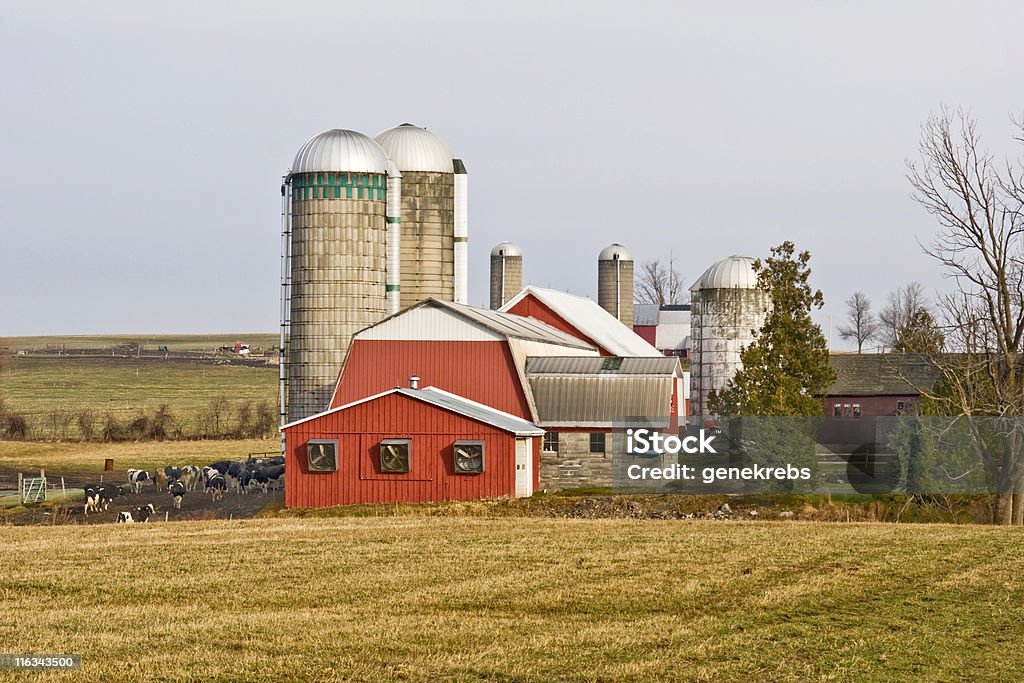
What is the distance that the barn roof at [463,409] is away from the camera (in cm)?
3953

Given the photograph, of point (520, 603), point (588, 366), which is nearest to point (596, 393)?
point (588, 366)

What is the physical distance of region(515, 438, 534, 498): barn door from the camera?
40.0 m

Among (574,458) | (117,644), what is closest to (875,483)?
(574,458)

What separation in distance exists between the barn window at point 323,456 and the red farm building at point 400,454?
0.03 metres

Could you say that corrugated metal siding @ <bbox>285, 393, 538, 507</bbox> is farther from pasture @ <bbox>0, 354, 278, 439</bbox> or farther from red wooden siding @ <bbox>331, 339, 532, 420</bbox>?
pasture @ <bbox>0, 354, 278, 439</bbox>

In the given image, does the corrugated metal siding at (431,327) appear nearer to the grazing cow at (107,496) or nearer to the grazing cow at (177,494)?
the grazing cow at (177,494)

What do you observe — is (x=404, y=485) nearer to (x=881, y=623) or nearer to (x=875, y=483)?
(x=875, y=483)

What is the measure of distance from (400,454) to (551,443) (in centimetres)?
629

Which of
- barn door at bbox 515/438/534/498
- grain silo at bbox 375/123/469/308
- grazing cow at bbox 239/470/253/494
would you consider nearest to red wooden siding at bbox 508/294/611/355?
grain silo at bbox 375/123/469/308

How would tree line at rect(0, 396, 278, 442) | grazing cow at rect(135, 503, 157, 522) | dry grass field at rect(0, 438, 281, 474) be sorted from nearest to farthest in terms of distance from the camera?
grazing cow at rect(135, 503, 157, 522) < dry grass field at rect(0, 438, 281, 474) < tree line at rect(0, 396, 278, 442)

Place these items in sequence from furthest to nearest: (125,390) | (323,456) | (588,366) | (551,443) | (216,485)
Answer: (125,390) → (216,485) → (588,366) → (551,443) → (323,456)

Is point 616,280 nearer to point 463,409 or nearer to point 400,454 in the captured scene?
point 463,409

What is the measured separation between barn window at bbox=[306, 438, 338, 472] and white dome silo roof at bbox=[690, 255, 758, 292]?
29587 millimetres

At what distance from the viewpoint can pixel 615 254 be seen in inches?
3477
